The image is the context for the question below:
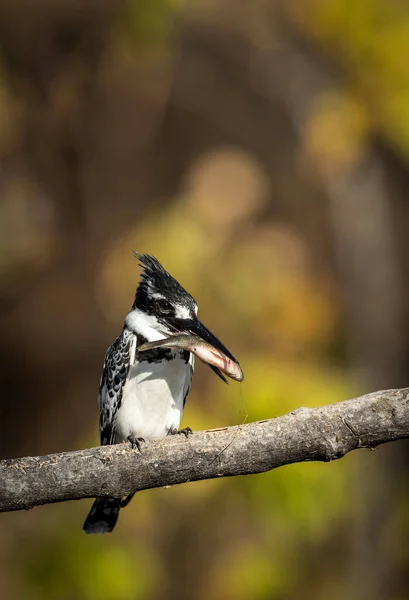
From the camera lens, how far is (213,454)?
6.63 ft

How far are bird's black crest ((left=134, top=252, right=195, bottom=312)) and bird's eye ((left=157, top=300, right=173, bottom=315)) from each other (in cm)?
2

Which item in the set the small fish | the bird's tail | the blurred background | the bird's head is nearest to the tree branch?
the small fish

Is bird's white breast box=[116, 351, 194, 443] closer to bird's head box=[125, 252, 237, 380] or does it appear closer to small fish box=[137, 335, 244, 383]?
bird's head box=[125, 252, 237, 380]

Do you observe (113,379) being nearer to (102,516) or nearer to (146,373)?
(146,373)

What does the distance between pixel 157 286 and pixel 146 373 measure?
350 millimetres

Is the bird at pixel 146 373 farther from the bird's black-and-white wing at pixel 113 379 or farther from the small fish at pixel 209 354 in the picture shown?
the small fish at pixel 209 354

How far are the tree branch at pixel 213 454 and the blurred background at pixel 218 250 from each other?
113cm

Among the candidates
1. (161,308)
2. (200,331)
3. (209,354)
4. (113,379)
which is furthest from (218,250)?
(209,354)

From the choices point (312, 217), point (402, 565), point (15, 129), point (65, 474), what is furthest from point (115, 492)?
point (312, 217)

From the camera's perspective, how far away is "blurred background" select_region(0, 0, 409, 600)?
13.5ft

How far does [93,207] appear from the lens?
6.15 m

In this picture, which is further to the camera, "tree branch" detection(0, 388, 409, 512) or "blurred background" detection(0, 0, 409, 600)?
"blurred background" detection(0, 0, 409, 600)

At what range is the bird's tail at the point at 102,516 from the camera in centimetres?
296

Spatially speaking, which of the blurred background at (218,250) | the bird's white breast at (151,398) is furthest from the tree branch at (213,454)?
the blurred background at (218,250)
